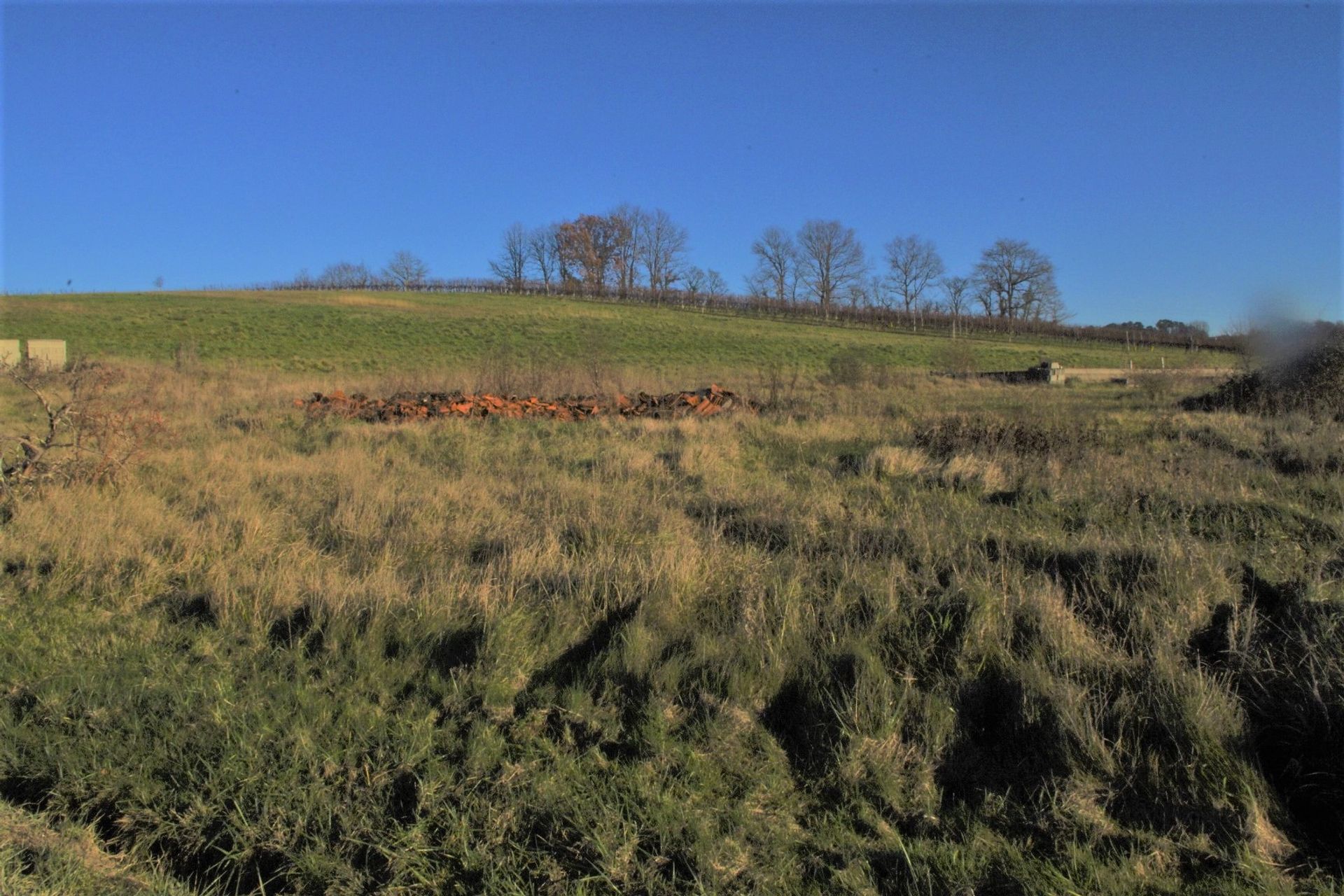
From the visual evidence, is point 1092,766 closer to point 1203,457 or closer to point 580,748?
point 580,748

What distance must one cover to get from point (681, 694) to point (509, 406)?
11959 millimetres

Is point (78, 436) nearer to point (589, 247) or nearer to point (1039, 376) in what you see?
point (1039, 376)

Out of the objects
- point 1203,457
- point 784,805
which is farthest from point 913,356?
point 784,805

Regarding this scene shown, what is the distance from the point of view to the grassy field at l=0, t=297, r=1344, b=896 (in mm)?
2557

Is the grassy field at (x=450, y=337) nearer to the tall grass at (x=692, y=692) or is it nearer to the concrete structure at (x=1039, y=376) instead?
the concrete structure at (x=1039, y=376)

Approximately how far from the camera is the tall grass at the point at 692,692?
2.57 meters

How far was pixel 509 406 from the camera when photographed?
1471 centimetres

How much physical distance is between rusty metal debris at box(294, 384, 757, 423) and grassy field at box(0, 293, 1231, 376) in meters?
12.6

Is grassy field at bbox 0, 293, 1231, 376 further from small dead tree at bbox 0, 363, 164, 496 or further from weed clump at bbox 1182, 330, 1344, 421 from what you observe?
small dead tree at bbox 0, 363, 164, 496

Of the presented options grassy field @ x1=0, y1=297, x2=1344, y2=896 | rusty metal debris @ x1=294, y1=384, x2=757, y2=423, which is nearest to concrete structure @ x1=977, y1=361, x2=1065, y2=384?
rusty metal debris @ x1=294, y1=384, x2=757, y2=423

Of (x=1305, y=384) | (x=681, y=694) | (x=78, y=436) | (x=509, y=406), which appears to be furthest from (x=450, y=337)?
(x=681, y=694)

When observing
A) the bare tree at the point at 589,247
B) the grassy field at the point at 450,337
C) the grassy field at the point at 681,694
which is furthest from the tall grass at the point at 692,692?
the bare tree at the point at 589,247

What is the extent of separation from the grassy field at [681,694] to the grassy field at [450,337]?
23457 millimetres

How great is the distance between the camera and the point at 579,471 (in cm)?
849
